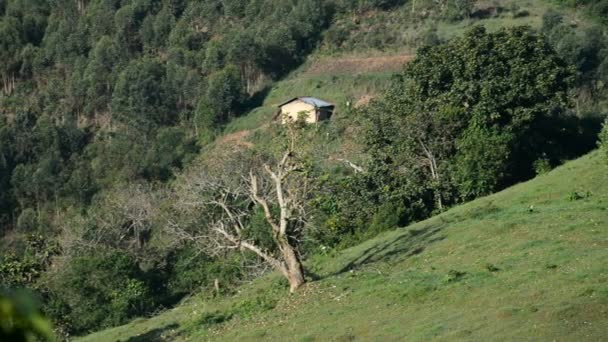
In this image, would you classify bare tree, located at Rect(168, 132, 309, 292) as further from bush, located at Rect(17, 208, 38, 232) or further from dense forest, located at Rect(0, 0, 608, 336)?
bush, located at Rect(17, 208, 38, 232)

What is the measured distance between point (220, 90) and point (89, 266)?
48.4 meters

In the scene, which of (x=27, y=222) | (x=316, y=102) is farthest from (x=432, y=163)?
(x=27, y=222)

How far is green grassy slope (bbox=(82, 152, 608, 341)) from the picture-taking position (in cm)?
1970

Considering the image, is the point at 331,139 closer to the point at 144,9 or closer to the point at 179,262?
the point at 179,262

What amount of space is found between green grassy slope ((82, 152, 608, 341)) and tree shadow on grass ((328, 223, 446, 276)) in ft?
0.32

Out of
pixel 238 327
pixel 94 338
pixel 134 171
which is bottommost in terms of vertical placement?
pixel 134 171

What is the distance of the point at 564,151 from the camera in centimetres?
4750

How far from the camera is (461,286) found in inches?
926

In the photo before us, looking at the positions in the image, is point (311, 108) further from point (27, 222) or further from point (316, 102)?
point (27, 222)

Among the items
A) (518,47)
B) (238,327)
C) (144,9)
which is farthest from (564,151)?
(144,9)

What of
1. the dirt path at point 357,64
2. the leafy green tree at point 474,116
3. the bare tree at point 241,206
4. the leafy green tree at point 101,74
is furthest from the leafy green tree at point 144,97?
the leafy green tree at point 474,116

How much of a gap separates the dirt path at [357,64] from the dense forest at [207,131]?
234 cm

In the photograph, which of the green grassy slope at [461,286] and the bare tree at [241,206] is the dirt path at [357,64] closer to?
the bare tree at [241,206]

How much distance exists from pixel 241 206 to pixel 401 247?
26005 mm
